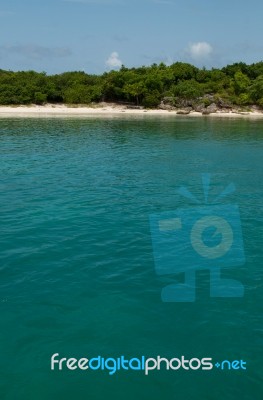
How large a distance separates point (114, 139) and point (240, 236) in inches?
1774

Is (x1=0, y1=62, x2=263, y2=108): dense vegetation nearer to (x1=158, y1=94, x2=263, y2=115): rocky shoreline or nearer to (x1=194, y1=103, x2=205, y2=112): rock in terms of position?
(x1=158, y1=94, x2=263, y2=115): rocky shoreline

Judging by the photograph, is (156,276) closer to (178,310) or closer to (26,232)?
(178,310)

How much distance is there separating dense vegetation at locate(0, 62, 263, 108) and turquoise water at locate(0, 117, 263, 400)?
104 m

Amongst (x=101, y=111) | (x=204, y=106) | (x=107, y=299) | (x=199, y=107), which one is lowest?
(x=107, y=299)

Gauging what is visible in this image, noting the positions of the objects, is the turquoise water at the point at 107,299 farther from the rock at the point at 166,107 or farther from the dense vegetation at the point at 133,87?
the rock at the point at 166,107

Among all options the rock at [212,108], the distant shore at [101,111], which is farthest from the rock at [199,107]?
the rock at [212,108]

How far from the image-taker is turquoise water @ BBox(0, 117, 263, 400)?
35.7 feet

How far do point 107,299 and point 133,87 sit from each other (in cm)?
12427

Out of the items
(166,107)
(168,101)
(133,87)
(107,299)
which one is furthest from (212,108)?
(107,299)

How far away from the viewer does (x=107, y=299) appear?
1475cm

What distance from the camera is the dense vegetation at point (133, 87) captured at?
130m

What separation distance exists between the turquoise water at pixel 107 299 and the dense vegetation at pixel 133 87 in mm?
104018

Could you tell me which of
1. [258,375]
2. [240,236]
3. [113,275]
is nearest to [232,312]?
[258,375]

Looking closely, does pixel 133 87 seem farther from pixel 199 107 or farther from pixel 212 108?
pixel 212 108
